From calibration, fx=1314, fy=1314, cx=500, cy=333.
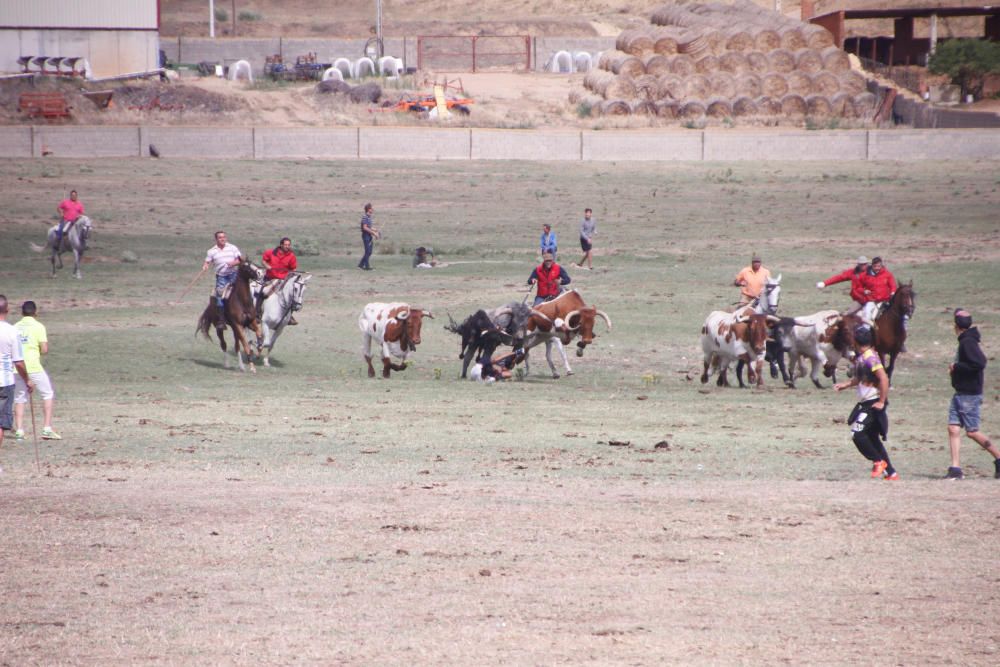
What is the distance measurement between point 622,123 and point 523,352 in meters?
41.6

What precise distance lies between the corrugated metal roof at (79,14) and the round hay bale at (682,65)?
32.3m

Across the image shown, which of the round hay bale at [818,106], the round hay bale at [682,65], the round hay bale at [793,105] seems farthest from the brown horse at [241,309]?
the round hay bale at [682,65]

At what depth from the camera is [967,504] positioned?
43.5 feet

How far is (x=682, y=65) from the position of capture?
69.9 metres

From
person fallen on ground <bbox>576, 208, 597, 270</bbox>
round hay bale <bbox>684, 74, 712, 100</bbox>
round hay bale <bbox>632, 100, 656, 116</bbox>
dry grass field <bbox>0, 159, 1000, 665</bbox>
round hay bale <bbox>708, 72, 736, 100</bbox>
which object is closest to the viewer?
dry grass field <bbox>0, 159, 1000, 665</bbox>

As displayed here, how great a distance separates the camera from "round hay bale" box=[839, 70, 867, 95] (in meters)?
68.8

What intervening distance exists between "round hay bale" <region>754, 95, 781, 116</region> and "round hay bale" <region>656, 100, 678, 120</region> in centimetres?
413

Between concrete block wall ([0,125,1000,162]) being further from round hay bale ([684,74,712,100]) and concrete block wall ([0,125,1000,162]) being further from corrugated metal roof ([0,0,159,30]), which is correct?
corrugated metal roof ([0,0,159,30])

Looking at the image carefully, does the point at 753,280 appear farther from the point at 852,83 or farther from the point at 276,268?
the point at 852,83

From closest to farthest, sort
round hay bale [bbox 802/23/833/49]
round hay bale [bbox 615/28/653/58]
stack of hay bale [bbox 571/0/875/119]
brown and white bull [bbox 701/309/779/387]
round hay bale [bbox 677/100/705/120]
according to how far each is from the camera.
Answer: brown and white bull [bbox 701/309/779/387] → round hay bale [bbox 677/100/705/120] → stack of hay bale [bbox 571/0/875/119] → round hay bale [bbox 802/23/833/49] → round hay bale [bbox 615/28/653/58]

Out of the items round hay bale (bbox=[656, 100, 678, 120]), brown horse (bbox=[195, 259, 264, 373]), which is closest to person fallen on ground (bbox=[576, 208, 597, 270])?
brown horse (bbox=[195, 259, 264, 373])

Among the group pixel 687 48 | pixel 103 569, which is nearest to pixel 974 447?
pixel 103 569

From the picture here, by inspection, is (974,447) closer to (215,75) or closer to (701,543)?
(701,543)

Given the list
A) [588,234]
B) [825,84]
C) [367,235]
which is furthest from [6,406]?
[825,84]
